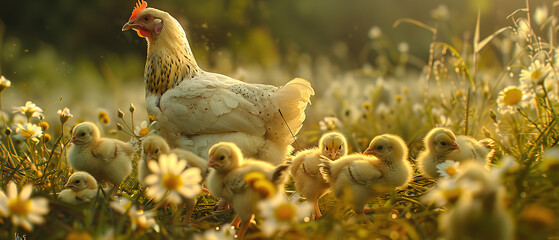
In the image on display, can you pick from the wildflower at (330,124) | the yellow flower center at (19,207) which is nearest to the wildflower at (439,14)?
the wildflower at (330,124)

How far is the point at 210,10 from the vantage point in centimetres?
851

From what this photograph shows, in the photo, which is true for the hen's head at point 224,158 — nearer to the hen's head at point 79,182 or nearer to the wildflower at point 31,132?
the hen's head at point 79,182

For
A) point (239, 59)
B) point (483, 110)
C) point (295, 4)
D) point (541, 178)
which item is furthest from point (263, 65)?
point (541, 178)

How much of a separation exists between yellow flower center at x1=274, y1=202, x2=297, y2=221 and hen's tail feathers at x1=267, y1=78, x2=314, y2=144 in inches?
64.6

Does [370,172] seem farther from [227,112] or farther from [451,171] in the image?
[227,112]

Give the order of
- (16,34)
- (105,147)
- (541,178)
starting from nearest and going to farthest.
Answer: (541,178)
(105,147)
(16,34)

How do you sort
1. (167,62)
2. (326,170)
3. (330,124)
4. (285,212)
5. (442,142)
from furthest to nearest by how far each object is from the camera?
(330,124) → (167,62) → (442,142) → (326,170) → (285,212)

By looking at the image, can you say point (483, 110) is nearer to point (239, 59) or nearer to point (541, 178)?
point (541, 178)

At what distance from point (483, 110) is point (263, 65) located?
525cm

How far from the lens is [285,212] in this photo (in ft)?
4.83

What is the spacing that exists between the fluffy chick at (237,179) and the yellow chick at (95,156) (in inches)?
28.8

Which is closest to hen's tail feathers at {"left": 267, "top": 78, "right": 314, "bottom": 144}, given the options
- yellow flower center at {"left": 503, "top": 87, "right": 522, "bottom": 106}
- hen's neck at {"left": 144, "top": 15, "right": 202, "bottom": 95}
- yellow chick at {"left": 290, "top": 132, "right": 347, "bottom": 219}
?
yellow chick at {"left": 290, "top": 132, "right": 347, "bottom": 219}

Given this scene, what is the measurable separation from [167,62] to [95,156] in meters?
1.03

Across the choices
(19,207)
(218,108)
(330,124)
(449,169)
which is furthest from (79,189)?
(330,124)
